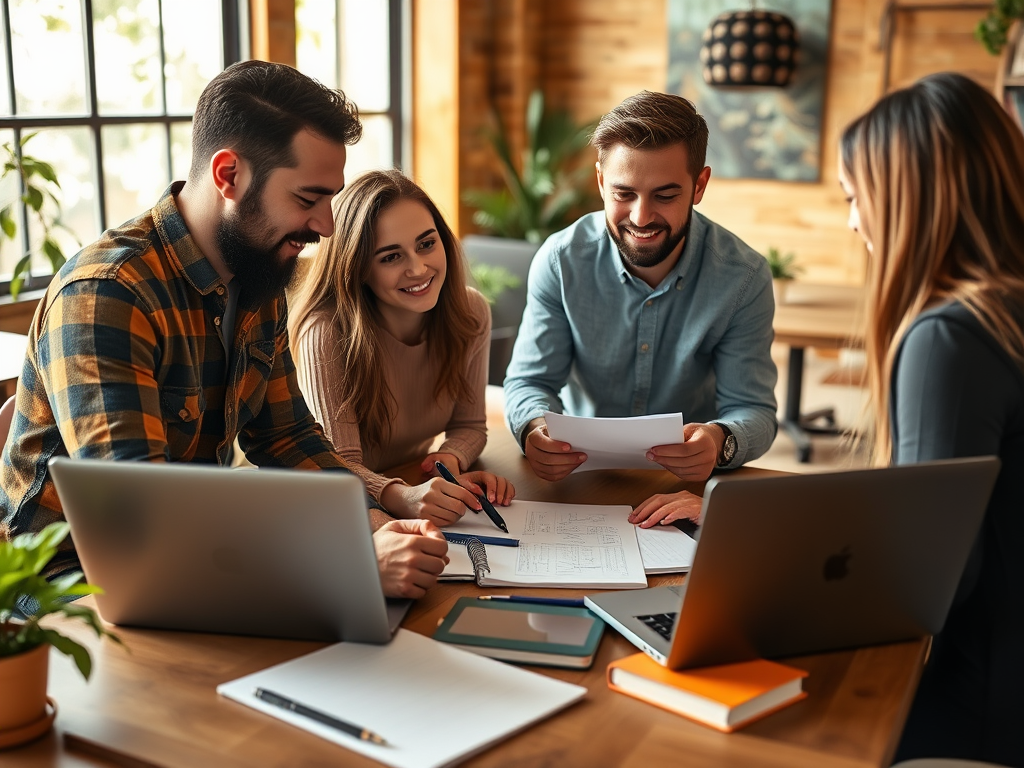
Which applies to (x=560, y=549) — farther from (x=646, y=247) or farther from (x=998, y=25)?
(x=998, y=25)

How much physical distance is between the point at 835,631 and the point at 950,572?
150mm

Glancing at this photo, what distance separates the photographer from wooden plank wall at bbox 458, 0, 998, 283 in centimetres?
544

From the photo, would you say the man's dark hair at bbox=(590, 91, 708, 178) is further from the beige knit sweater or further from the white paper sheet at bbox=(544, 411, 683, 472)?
the white paper sheet at bbox=(544, 411, 683, 472)

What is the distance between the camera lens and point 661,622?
122cm

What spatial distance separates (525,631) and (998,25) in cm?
462

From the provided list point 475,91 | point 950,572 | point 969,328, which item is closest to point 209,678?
point 950,572

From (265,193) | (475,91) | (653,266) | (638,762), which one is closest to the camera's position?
(638,762)

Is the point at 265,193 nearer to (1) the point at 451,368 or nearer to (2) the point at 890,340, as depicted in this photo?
(1) the point at 451,368

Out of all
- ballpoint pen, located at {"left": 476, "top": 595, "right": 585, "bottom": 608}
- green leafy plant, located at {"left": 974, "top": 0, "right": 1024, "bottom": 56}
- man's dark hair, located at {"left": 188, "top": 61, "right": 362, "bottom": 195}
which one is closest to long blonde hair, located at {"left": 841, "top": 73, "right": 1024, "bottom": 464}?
ballpoint pen, located at {"left": 476, "top": 595, "right": 585, "bottom": 608}

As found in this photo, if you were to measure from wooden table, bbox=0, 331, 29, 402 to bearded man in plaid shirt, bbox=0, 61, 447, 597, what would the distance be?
641 millimetres

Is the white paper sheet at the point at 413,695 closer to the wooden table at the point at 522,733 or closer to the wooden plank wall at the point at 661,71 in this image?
the wooden table at the point at 522,733

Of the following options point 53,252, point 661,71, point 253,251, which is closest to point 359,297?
point 253,251

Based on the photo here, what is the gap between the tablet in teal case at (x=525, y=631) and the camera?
117 centimetres

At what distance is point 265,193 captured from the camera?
1.54m
